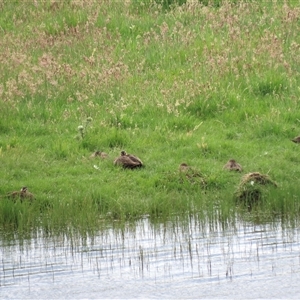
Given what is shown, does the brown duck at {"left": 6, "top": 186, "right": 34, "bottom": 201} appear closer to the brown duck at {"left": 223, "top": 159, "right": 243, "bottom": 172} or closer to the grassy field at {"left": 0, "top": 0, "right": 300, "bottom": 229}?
the grassy field at {"left": 0, "top": 0, "right": 300, "bottom": 229}

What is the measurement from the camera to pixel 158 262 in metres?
8.57

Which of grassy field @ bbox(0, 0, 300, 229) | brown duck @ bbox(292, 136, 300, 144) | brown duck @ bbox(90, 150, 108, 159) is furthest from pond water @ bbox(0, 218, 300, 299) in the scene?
brown duck @ bbox(292, 136, 300, 144)

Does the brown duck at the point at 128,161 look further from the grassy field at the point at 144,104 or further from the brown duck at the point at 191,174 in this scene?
the brown duck at the point at 191,174

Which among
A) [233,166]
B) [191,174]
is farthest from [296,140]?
[191,174]

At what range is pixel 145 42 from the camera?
16047mm

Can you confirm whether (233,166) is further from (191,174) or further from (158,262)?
(158,262)

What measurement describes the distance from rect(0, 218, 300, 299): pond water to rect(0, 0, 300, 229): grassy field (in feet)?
1.90

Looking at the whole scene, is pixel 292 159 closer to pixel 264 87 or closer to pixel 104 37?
pixel 264 87

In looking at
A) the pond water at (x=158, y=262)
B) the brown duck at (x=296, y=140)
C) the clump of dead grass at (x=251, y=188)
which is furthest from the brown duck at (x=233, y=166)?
Answer: the pond water at (x=158, y=262)

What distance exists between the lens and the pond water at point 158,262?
7.77 m

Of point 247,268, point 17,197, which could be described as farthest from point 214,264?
point 17,197

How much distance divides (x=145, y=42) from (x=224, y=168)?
4.91 metres

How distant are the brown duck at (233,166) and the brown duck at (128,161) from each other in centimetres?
114

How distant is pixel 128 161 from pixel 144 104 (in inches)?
92.8
